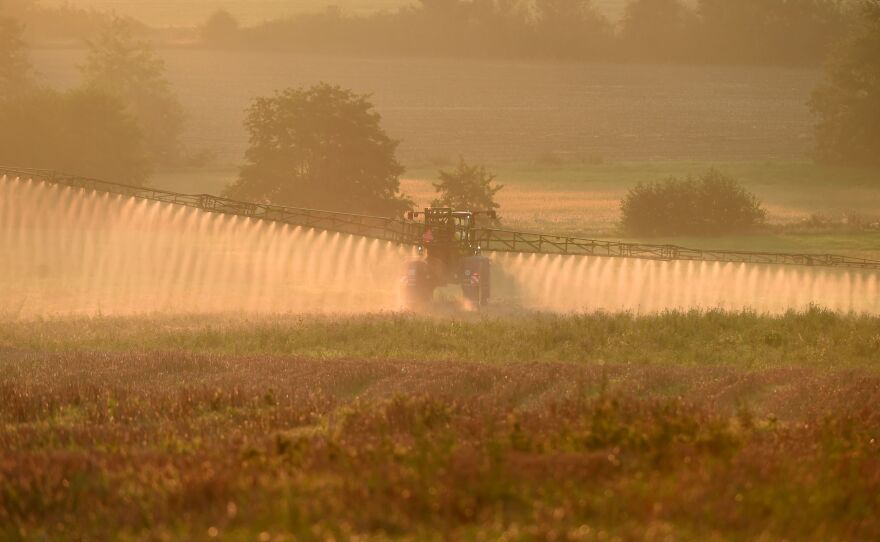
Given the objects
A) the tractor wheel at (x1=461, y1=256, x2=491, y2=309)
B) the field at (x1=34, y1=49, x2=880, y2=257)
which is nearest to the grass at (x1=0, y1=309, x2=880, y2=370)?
the tractor wheel at (x1=461, y1=256, x2=491, y2=309)

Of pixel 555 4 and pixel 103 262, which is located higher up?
pixel 555 4

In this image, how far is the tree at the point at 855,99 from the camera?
99.5 m

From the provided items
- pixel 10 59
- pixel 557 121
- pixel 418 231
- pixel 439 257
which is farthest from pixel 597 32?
pixel 439 257

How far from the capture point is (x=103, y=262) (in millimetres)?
52531

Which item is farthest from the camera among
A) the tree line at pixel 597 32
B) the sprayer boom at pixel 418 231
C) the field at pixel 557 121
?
the tree line at pixel 597 32

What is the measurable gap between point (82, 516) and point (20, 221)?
143 feet

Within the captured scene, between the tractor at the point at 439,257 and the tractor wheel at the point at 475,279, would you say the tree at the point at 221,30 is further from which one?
the tractor wheel at the point at 475,279

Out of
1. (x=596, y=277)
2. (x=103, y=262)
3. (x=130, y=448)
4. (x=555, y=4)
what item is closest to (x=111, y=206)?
(x=103, y=262)

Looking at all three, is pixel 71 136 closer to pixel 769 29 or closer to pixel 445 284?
pixel 445 284

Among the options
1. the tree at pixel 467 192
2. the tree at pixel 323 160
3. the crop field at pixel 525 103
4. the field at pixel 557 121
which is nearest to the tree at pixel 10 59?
the field at pixel 557 121

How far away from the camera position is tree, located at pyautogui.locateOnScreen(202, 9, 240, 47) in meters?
146

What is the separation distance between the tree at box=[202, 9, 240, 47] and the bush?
76.2 metres

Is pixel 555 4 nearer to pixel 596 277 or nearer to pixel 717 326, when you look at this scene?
pixel 596 277

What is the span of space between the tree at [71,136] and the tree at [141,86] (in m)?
20.4
